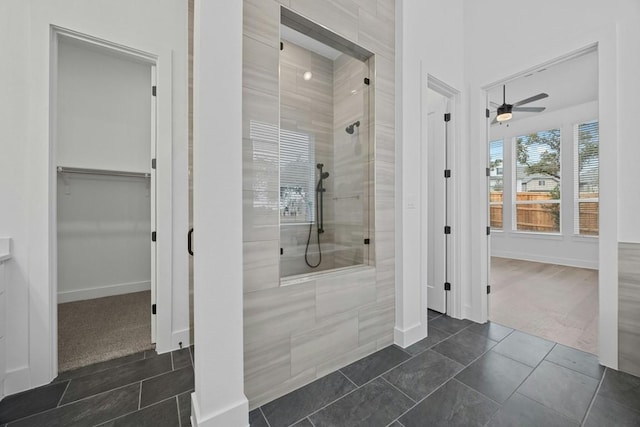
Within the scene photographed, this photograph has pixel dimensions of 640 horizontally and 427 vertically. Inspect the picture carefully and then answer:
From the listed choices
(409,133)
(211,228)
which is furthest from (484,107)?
(211,228)

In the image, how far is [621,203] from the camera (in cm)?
184

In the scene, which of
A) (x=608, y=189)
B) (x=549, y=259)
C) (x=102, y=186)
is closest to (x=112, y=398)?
(x=102, y=186)

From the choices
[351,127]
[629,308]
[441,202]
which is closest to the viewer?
[629,308]

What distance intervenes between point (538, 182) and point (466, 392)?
243 inches

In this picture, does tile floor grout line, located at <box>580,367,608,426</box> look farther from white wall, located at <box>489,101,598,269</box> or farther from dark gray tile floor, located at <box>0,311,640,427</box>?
white wall, located at <box>489,101,598,269</box>

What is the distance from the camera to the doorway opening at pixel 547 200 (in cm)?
314

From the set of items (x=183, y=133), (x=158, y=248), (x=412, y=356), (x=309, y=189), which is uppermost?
(x=183, y=133)

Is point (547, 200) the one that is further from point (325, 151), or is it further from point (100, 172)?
point (100, 172)

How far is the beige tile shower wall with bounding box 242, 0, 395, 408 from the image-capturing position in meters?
1.49

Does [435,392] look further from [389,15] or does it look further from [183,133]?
[389,15]

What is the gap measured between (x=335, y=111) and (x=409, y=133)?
2.41 ft

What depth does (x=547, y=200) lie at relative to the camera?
5.65 meters

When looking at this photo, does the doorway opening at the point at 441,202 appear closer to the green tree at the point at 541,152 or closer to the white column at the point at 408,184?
the white column at the point at 408,184

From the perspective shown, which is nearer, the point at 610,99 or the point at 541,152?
the point at 610,99
